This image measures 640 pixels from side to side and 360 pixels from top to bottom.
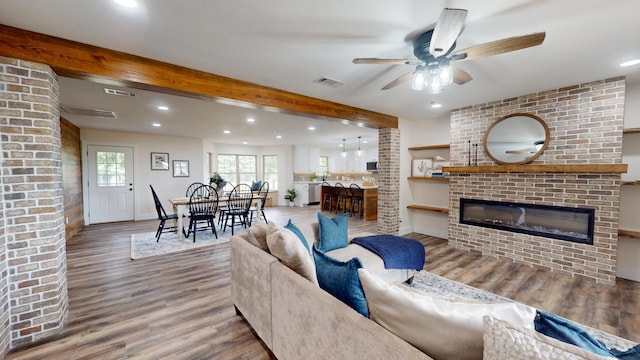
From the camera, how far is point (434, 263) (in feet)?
11.9

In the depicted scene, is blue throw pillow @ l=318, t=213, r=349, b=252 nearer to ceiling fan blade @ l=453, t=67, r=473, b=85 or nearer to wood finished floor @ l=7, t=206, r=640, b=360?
wood finished floor @ l=7, t=206, r=640, b=360

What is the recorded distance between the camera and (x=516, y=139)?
3775mm

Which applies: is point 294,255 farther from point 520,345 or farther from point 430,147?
point 430,147

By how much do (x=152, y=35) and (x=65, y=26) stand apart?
0.59 m

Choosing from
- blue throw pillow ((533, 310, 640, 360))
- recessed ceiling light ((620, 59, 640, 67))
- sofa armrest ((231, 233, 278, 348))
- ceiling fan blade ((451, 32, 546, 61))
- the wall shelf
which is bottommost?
sofa armrest ((231, 233, 278, 348))

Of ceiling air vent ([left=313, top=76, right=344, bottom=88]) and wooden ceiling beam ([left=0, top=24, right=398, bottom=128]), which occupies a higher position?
ceiling air vent ([left=313, top=76, right=344, bottom=88])

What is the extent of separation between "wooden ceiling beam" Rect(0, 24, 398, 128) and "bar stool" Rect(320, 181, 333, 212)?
4699 mm

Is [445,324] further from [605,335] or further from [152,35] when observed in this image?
[152,35]

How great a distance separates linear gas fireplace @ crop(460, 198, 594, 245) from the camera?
10.7 ft

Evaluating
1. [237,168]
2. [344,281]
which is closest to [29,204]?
[344,281]

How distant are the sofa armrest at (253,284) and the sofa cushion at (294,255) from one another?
0.44ft

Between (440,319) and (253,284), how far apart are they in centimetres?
142

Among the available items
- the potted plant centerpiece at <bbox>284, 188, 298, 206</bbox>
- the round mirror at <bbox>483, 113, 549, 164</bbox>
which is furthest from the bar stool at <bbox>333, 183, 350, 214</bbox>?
the round mirror at <bbox>483, 113, 549, 164</bbox>

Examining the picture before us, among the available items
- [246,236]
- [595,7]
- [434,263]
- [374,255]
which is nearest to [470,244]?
[434,263]
